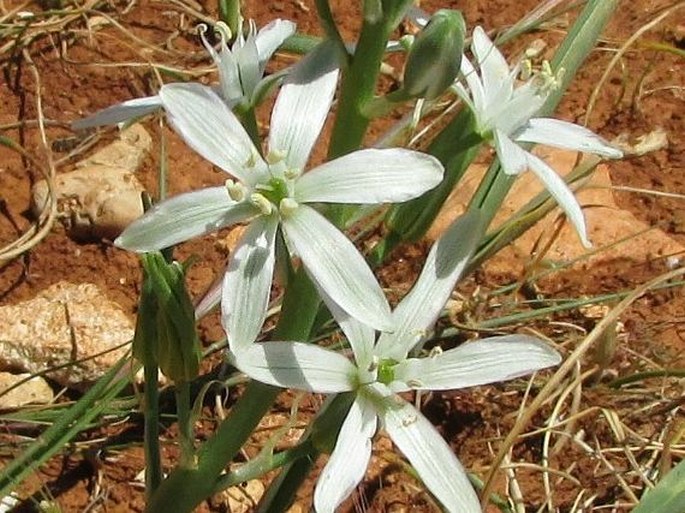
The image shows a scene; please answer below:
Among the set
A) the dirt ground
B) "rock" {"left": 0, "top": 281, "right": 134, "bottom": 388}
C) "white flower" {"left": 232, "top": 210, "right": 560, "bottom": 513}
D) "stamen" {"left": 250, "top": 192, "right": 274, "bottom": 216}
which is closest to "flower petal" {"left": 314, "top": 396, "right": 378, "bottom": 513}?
"white flower" {"left": 232, "top": 210, "right": 560, "bottom": 513}

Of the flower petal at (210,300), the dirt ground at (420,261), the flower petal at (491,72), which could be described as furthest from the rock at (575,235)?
the flower petal at (491,72)

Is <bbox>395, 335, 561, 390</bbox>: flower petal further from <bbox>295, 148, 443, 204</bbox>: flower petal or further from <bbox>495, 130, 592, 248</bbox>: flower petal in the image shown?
<bbox>295, 148, 443, 204</bbox>: flower petal

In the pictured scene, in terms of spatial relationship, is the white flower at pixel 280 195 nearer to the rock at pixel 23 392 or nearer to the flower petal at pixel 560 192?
A: the flower petal at pixel 560 192

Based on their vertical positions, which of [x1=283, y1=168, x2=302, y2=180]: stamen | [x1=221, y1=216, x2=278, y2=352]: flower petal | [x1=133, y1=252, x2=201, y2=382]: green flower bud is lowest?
[x1=133, y1=252, x2=201, y2=382]: green flower bud

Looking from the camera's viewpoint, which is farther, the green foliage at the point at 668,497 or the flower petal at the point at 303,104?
the green foliage at the point at 668,497

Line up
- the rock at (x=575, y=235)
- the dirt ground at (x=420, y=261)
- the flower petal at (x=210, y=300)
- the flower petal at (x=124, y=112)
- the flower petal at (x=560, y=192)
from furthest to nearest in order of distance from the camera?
the rock at (x=575, y=235)
the dirt ground at (x=420, y=261)
the flower petal at (x=210, y=300)
the flower petal at (x=124, y=112)
the flower petal at (x=560, y=192)

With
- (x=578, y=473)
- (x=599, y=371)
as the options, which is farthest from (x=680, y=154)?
(x=578, y=473)
